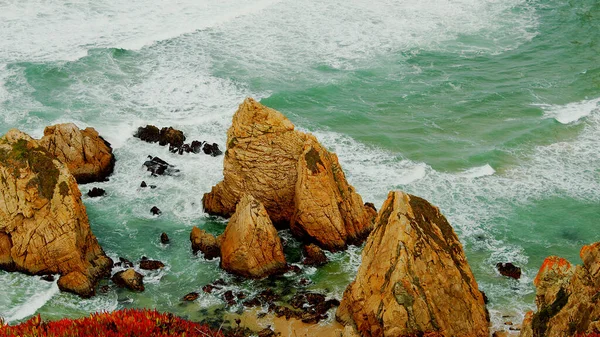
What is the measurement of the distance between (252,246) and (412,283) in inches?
301

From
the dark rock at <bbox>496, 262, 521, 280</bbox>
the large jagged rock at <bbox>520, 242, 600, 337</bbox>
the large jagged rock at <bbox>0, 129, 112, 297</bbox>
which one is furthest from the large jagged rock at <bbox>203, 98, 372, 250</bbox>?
the large jagged rock at <bbox>520, 242, 600, 337</bbox>

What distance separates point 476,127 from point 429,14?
21.4 m

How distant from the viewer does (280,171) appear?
29.8m

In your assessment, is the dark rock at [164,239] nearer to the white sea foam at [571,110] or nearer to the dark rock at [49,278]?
the dark rock at [49,278]

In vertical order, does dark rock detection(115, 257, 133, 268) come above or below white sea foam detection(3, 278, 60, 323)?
above

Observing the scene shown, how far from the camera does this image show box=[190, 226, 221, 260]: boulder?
2803 cm

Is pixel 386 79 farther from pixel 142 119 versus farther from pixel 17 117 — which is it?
pixel 17 117

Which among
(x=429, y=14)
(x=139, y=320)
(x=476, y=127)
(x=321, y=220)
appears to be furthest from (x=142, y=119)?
(x=429, y=14)

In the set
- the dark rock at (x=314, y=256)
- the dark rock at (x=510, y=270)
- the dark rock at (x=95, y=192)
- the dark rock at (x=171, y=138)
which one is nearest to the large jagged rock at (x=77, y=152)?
the dark rock at (x=95, y=192)

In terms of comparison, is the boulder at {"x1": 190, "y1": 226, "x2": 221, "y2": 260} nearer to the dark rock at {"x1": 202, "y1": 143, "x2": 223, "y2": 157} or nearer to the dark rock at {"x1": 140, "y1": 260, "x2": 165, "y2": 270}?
the dark rock at {"x1": 140, "y1": 260, "x2": 165, "y2": 270}

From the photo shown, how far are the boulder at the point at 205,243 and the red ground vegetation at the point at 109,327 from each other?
1192 cm

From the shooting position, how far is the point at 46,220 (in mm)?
26156

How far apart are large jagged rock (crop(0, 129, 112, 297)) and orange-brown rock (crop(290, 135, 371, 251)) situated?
26.8 feet

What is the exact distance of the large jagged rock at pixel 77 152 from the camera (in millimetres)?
32219
